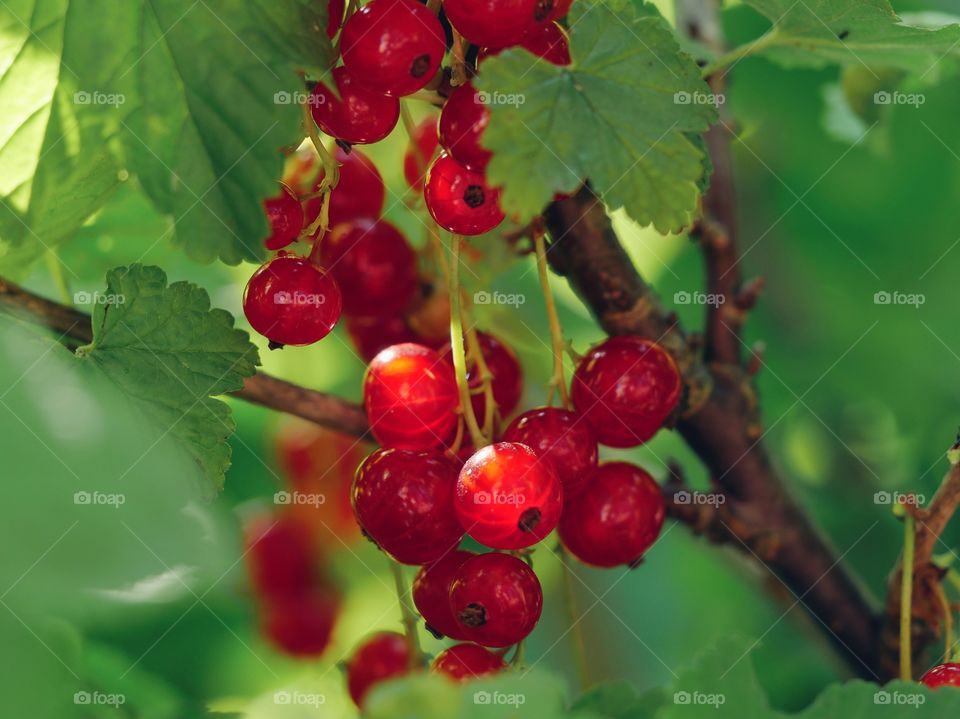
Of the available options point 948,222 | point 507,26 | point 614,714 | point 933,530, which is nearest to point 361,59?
point 507,26

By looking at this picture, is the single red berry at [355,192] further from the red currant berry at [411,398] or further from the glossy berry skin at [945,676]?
the glossy berry skin at [945,676]
